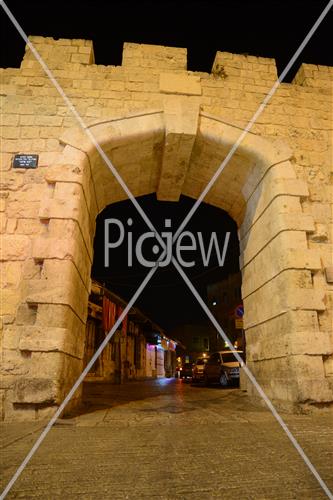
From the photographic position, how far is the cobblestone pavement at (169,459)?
1457 mm

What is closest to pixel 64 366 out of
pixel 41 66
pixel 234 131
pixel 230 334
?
pixel 234 131

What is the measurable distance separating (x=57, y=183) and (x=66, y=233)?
0.71 metres

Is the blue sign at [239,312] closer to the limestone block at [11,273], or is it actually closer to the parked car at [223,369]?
the parked car at [223,369]

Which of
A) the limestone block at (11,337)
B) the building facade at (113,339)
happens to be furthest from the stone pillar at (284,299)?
the building facade at (113,339)

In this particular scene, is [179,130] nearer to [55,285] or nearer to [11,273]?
[55,285]

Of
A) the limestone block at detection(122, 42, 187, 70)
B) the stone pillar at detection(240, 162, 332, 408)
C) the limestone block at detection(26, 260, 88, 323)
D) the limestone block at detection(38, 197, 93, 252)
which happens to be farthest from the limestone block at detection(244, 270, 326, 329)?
the limestone block at detection(122, 42, 187, 70)

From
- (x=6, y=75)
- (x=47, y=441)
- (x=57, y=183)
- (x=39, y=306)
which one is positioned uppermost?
(x=6, y=75)

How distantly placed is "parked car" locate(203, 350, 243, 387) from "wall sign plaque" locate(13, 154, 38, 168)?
9068mm

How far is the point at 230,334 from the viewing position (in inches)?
1184

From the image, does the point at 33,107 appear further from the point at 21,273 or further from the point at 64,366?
the point at 64,366

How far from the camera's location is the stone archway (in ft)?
11.4

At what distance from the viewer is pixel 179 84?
4859 mm

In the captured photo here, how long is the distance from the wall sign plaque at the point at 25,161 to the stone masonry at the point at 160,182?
0.10 m

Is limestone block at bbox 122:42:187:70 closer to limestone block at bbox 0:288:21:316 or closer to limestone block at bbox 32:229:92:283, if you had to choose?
limestone block at bbox 32:229:92:283
